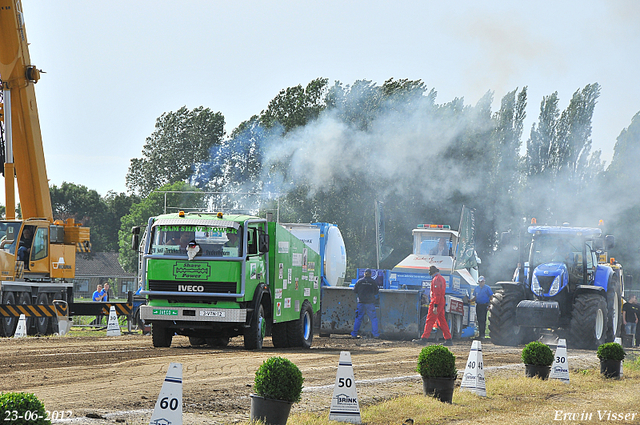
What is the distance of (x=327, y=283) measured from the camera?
80.4ft

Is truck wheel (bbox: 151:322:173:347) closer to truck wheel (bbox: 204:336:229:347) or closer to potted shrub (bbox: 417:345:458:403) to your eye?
truck wheel (bbox: 204:336:229:347)

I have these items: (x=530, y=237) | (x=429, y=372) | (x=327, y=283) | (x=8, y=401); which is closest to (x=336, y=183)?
(x=327, y=283)

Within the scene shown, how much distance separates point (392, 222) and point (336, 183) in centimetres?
500

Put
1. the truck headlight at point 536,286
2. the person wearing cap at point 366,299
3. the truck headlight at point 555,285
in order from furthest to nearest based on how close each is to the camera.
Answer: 1. the person wearing cap at point 366,299
2. the truck headlight at point 536,286
3. the truck headlight at point 555,285

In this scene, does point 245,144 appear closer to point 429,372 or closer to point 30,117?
point 30,117

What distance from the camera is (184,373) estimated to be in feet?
37.7

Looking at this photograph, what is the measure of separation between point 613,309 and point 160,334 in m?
12.1

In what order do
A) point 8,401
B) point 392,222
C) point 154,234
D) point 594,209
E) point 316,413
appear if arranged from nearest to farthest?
point 8,401, point 316,413, point 154,234, point 594,209, point 392,222

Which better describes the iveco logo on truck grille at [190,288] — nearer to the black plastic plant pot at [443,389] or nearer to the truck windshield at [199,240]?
the truck windshield at [199,240]

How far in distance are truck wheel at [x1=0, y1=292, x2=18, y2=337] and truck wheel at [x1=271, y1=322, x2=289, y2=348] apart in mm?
7097

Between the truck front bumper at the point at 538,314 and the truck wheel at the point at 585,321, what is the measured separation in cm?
47

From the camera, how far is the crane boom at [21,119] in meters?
21.5

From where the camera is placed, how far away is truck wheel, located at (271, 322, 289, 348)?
17094 mm

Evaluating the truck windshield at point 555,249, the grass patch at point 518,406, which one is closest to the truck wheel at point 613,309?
the truck windshield at point 555,249
